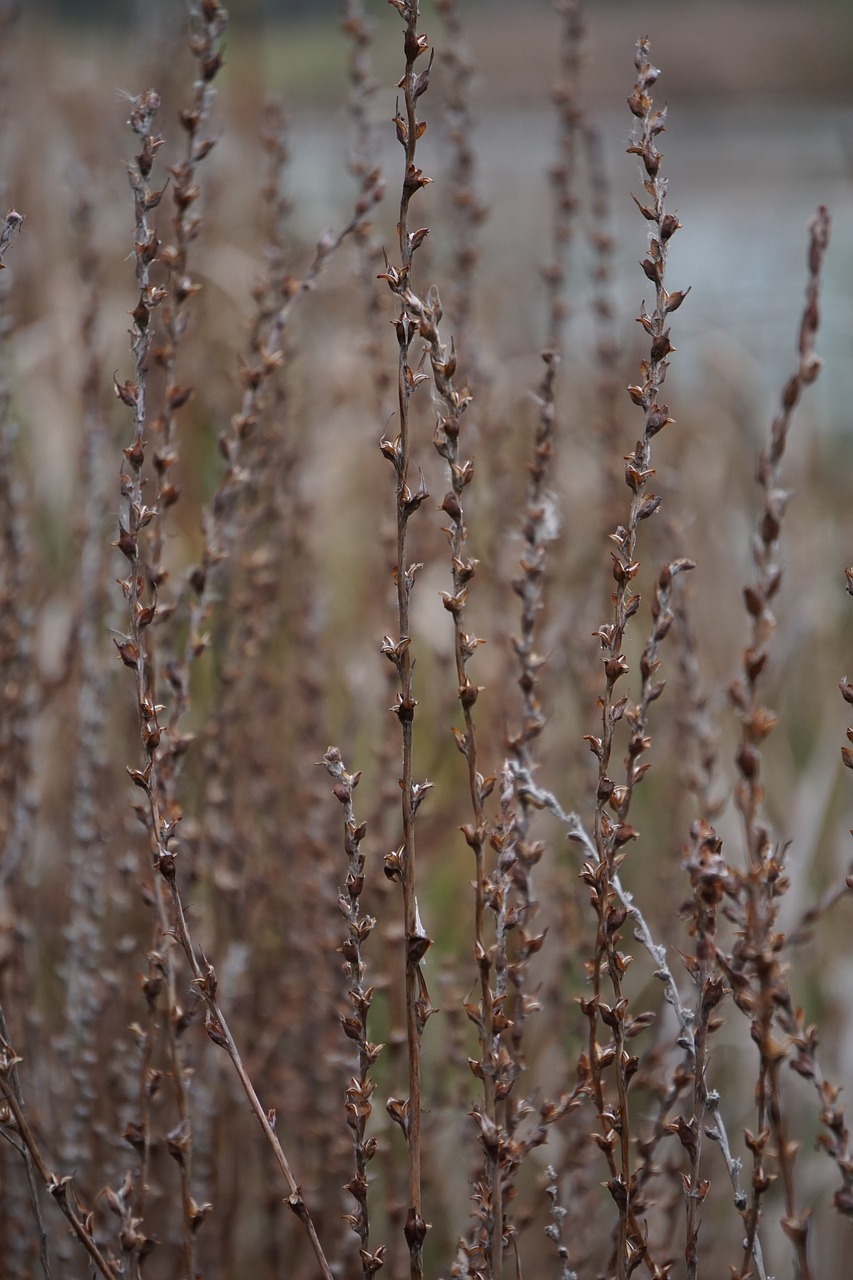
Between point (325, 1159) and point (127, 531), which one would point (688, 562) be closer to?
point (127, 531)

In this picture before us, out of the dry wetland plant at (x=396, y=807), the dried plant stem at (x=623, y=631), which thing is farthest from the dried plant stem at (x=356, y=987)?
the dried plant stem at (x=623, y=631)

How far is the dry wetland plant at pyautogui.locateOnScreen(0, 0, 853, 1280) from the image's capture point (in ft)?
2.07

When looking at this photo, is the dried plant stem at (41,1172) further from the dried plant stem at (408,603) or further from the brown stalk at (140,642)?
the dried plant stem at (408,603)

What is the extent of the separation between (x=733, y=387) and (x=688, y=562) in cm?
192

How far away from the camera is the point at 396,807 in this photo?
4.54ft

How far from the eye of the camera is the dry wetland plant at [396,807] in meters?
0.63

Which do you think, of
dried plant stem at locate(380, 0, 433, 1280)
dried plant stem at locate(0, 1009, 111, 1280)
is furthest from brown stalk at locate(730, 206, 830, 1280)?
dried plant stem at locate(0, 1009, 111, 1280)

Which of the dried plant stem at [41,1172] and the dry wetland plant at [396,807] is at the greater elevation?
the dry wetland plant at [396,807]

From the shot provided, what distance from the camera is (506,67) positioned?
35.1 ft

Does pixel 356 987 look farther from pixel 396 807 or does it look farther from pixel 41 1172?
pixel 396 807

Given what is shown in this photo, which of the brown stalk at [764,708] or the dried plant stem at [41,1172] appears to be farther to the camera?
the dried plant stem at [41,1172]

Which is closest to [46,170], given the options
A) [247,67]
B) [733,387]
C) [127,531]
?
[247,67]

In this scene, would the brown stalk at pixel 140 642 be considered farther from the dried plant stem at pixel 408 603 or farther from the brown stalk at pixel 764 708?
the brown stalk at pixel 764 708

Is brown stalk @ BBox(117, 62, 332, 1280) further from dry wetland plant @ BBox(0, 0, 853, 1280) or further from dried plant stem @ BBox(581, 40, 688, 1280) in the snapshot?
dried plant stem @ BBox(581, 40, 688, 1280)
